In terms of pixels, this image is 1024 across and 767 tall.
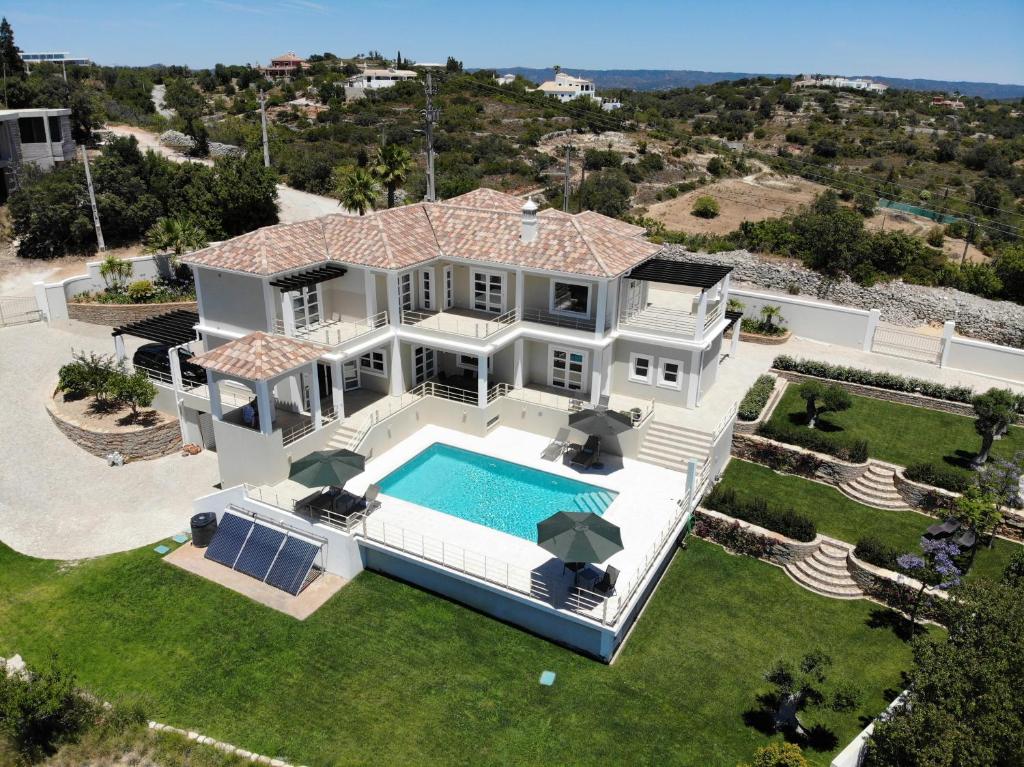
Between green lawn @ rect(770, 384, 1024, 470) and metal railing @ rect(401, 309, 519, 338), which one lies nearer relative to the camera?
metal railing @ rect(401, 309, 519, 338)

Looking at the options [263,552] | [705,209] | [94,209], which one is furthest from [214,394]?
[705,209]

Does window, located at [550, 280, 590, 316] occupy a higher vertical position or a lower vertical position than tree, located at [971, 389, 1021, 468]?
higher

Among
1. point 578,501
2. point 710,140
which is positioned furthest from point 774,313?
point 710,140

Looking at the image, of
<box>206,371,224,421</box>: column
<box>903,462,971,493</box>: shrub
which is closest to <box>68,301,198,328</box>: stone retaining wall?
<box>206,371,224,421</box>: column

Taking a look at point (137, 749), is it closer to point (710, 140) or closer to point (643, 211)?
point (643, 211)

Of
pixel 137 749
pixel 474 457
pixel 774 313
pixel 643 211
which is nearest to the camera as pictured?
pixel 137 749

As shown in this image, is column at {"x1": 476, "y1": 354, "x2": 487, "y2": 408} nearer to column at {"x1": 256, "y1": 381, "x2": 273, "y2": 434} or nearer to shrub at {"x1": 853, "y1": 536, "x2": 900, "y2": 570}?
column at {"x1": 256, "y1": 381, "x2": 273, "y2": 434}

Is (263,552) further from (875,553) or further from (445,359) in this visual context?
(875,553)

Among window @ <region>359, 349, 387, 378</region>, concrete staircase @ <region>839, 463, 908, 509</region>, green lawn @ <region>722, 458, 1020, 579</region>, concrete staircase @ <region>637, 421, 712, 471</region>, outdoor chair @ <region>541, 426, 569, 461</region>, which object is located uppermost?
window @ <region>359, 349, 387, 378</region>
